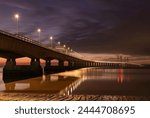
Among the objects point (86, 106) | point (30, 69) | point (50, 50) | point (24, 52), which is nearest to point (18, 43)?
point (24, 52)

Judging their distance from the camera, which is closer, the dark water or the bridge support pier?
the dark water

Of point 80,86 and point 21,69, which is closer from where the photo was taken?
point 80,86

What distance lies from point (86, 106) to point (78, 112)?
158cm

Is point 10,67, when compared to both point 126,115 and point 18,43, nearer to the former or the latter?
point 18,43

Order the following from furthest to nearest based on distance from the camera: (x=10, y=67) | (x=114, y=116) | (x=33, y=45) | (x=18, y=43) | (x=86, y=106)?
(x=10, y=67) < (x=33, y=45) < (x=18, y=43) < (x=86, y=106) < (x=114, y=116)

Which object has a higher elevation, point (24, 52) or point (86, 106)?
point (24, 52)

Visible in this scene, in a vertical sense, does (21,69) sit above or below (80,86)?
above

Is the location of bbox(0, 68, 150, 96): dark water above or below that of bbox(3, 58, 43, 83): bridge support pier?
below

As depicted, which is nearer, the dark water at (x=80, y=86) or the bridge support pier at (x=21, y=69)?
the dark water at (x=80, y=86)

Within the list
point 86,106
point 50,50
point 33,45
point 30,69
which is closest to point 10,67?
point 30,69

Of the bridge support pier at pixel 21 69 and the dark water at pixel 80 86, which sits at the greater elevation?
the bridge support pier at pixel 21 69

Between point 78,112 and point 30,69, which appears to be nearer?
point 78,112

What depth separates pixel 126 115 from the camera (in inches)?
567

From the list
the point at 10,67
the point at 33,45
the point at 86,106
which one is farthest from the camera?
the point at 10,67
